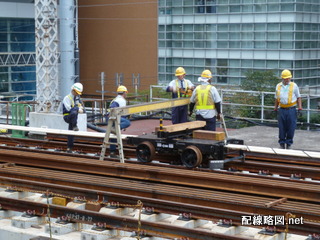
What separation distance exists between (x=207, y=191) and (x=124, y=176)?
2110 mm

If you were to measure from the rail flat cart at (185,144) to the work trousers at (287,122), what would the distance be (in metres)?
2.34

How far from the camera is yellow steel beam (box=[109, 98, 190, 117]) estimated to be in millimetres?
13320

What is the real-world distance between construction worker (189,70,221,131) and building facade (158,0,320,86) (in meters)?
32.4

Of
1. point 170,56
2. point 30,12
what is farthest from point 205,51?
point 30,12

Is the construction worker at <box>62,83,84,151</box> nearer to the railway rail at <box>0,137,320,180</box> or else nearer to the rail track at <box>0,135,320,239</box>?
the railway rail at <box>0,137,320,180</box>

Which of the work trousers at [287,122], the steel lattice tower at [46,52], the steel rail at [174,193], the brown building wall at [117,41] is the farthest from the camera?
the brown building wall at [117,41]

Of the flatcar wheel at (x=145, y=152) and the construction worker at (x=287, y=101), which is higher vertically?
the construction worker at (x=287, y=101)

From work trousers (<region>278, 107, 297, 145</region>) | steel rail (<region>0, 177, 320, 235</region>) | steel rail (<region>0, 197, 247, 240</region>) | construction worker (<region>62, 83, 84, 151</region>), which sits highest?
construction worker (<region>62, 83, 84, 151</region>)

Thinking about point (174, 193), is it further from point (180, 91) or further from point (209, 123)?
point (180, 91)

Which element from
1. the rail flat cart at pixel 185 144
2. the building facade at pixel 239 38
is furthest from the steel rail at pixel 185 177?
the building facade at pixel 239 38

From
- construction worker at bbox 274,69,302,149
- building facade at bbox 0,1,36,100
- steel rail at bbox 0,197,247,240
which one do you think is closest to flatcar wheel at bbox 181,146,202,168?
steel rail at bbox 0,197,247,240

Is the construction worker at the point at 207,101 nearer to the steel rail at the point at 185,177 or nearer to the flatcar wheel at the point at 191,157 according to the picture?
the flatcar wheel at the point at 191,157

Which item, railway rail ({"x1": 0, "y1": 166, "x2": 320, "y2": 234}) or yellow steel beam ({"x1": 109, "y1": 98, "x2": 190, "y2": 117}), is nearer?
railway rail ({"x1": 0, "y1": 166, "x2": 320, "y2": 234})

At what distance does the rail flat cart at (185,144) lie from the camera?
13.1 m
